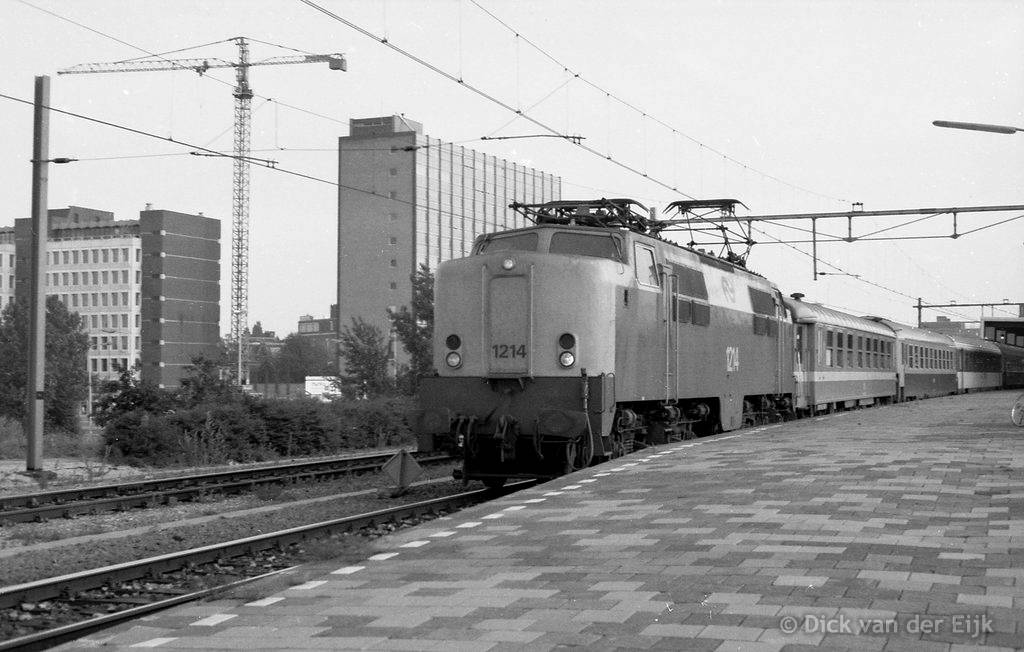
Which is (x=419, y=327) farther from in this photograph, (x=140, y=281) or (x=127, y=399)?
(x=140, y=281)

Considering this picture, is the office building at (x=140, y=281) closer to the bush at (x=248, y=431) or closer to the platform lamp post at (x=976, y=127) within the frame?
the bush at (x=248, y=431)

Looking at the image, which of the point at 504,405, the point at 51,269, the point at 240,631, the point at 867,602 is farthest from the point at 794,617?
the point at 51,269

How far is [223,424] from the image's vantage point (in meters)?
23.2

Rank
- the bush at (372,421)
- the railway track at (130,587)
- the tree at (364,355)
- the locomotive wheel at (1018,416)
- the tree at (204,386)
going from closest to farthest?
the railway track at (130,587)
the locomotive wheel at (1018,416)
the tree at (204,386)
the bush at (372,421)
the tree at (364,355)

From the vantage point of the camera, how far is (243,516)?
1363 centimetres

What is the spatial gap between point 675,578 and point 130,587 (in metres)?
4.69

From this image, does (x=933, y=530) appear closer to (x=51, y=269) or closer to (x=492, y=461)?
(x=492, y=461)

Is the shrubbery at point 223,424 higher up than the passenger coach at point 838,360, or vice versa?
the passenger coach at point 838,360

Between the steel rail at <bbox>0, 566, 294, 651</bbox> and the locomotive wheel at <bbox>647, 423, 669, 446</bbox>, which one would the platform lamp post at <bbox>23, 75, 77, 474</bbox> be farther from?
the steel rail at <bbox>0, 566, 294, 651</bbox>

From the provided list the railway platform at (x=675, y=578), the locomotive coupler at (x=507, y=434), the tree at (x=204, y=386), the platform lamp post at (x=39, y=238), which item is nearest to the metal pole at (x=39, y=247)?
the platform lamp post at (x=39, y=238)

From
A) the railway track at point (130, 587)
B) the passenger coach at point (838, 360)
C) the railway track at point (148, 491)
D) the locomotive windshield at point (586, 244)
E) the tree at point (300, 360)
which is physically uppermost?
the tree at point (300, 360)

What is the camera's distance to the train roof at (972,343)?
54737mm

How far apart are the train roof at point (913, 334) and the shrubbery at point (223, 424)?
2271cm

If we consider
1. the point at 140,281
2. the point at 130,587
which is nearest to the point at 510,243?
the point at 130,587
